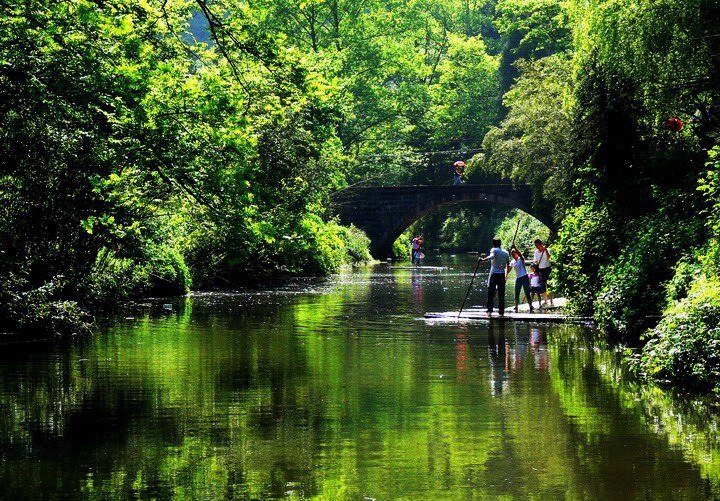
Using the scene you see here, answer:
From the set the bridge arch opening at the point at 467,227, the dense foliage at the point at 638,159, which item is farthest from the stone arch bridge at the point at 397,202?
the dense foliage at the point at 638,159

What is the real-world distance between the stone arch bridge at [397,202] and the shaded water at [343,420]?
139 feet

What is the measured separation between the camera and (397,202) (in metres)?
63.9

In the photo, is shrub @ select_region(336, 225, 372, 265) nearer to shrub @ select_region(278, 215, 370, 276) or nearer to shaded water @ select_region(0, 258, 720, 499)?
shrub @ select_region(278, 215, 370, 276)

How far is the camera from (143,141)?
18.8 meters

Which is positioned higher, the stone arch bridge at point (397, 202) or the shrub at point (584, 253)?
the stone arch bridge at point (397, 202)

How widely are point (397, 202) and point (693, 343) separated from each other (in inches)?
1970

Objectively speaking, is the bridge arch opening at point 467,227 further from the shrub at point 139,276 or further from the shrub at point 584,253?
the shrub at point 584,253

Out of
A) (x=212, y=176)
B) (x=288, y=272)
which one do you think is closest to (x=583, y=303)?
(x=212, y=176)

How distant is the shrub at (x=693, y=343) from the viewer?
44.9 ft

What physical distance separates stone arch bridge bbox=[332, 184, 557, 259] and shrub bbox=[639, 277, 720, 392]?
1882 inches

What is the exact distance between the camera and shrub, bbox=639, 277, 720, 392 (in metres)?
13.7

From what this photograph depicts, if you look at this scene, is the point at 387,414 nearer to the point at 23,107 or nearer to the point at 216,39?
the point at 216,39

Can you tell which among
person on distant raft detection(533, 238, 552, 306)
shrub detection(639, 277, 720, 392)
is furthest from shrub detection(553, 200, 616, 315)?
shrub detection(639, 277, 720, 392)

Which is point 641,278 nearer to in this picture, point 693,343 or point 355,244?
point 693,343
